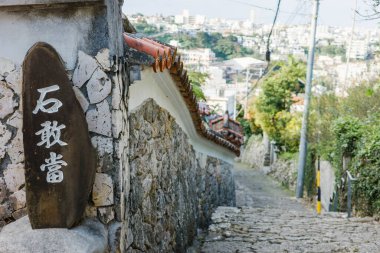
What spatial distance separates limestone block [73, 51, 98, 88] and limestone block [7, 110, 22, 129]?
0.46m

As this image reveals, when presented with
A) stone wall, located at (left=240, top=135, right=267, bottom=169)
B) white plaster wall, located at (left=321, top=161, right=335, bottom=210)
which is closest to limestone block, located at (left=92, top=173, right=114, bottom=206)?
white plaster wall, located at (left=321, top=161, right=335, bottom=210)

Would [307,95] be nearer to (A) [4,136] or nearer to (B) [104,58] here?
(B) [104,58]

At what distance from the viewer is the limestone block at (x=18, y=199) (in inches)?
135

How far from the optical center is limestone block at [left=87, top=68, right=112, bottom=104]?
3.30 meters

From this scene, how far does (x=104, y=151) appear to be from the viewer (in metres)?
3.37

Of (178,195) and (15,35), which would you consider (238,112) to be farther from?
(15,35)

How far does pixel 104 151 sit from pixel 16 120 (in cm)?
65

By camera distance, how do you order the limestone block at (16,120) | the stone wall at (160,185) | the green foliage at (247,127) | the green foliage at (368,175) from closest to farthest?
the limestone block at (16,120)
the stone wall at (160,185)
the green foliage at (368,175)
the green foliage at (247,127)

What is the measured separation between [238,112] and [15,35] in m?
37.4

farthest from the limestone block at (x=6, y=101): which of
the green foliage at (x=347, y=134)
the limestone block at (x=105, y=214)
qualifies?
the green foliage at (x=347, y=134)

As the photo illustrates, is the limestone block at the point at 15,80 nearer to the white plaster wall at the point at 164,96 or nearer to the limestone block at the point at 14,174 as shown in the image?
the limestone block at the point at 14,174

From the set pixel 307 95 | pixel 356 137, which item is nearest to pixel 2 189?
pixel 356 137

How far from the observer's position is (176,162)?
6297 millimetres

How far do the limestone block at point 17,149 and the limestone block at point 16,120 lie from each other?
41 millimetres
